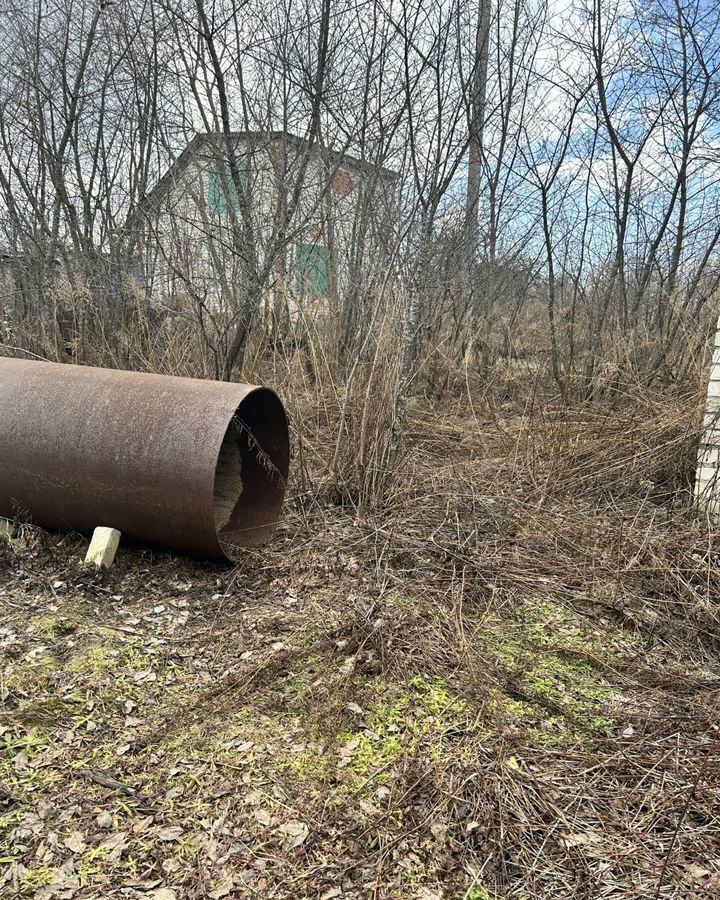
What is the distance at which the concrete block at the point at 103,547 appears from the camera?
11.0 ft

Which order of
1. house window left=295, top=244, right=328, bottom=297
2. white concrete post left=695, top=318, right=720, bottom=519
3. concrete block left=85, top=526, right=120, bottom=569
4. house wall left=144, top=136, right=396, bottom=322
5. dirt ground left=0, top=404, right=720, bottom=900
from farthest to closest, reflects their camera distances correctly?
house window left=295, top=244, right=328, bottom=297, house wall left=144, top=136, right=396, bottom=322, white concrete post left=695, top=318, right=720, bottom=519, concrete block left=85, top=526, right=120, bottom=569, dirt ground left=0, top=404, right=720, bottom=900

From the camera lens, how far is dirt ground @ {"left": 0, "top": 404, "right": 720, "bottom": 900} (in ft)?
5.90

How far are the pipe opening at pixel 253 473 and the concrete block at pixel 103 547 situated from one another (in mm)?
613

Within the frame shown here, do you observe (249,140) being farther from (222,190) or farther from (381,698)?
(381,698)

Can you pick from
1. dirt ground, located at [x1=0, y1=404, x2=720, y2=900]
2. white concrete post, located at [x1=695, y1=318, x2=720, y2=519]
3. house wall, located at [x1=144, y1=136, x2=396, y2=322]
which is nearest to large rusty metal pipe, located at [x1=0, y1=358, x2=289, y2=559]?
dirt ground, located at [x1=0, y1=404, x2=720, y2=900]

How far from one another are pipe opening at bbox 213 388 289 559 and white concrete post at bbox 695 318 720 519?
9.19 ft

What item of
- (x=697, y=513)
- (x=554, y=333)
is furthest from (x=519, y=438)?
(x=554, y=333)

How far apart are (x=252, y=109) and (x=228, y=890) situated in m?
6.11

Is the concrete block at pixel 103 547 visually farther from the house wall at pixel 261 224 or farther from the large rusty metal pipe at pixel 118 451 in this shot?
the house wall at pixel 261 224

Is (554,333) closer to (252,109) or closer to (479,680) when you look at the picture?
(252,109)

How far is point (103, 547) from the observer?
338 centimetres

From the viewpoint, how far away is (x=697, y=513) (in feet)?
13.8

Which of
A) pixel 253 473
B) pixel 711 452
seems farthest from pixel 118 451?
pixel 711 452

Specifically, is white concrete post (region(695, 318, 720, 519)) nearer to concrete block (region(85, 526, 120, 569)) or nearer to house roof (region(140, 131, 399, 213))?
concrete block (region(85, 526, 120, 569))
